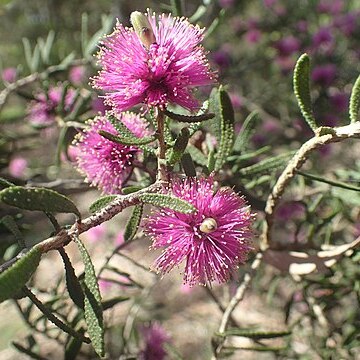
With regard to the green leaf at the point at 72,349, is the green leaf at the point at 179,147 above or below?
above

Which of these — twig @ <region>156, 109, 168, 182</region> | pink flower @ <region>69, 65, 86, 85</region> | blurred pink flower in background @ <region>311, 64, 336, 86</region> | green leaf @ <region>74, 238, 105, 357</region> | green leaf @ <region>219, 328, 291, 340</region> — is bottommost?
green leaf @ <region>219, 328, 291, 340</region>

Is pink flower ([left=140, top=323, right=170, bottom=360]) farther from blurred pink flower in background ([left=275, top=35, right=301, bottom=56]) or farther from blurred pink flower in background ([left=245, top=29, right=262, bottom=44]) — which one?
blurred pink flower in background ([left=245, top=29, right=262, bottom=44])

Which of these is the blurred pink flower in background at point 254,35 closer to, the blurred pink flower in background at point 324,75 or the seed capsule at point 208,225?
the blurred pink flower in background at point 324,75

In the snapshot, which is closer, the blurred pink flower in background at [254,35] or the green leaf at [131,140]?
the green leaf at [131,140]

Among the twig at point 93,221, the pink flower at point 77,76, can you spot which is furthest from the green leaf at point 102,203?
the pink flower at point 77,76

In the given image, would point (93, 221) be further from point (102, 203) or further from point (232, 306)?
point (232, 306)

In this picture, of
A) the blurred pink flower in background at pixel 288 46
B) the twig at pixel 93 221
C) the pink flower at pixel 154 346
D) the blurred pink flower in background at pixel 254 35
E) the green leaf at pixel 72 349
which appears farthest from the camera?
the blurred pink flower in background at pixel 254 35

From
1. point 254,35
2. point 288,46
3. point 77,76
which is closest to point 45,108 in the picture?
point 77,76

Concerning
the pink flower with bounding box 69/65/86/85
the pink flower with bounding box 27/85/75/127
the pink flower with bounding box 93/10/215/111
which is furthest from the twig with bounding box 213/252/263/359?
the pink flower with bounding box 69/65/86/85
